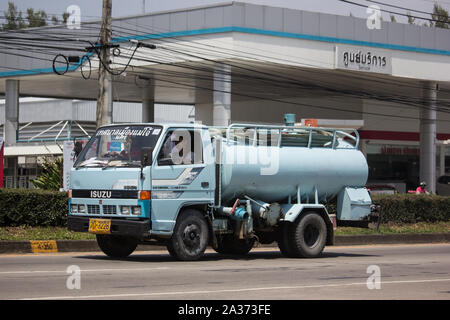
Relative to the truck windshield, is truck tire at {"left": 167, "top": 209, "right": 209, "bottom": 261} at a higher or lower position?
lower

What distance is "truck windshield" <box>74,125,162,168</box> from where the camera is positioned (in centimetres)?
1435

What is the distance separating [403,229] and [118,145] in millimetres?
12636

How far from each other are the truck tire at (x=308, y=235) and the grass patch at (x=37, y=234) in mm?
4932

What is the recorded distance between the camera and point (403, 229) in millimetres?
24609

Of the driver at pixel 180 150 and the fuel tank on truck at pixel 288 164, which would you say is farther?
the fuel tank on truck at pixel 288 164

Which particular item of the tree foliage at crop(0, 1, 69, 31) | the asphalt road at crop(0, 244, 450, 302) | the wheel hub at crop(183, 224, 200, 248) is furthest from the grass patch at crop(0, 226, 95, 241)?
the tree foliage at crop(0, 1, 69, 31)

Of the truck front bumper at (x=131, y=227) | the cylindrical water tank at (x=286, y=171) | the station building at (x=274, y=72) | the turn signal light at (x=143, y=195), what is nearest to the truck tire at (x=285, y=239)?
the cylindrical water tank at (x=286, y=171)

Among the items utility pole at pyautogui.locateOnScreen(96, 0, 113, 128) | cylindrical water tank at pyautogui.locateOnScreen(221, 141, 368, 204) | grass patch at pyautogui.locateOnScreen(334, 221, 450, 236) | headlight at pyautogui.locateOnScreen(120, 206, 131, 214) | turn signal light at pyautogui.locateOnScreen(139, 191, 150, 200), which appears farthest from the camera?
grass patch at pyautogui.locateOnScreen(334, 221, 450, 236)

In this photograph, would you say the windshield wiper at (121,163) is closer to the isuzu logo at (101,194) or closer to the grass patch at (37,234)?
the isuzu logo at (101,194)

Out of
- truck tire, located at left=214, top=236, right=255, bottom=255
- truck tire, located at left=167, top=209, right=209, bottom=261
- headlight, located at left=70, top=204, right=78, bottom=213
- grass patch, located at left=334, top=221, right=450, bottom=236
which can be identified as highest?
headlight, located at left=70, top=204, right=78, bottom=213

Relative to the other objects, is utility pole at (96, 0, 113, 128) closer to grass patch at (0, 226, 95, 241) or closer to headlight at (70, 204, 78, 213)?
grass patch at (0, 226, 95, 241)

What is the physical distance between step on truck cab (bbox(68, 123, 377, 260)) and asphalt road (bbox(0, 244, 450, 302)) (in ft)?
1.74

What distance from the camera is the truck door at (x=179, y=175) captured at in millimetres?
14148
